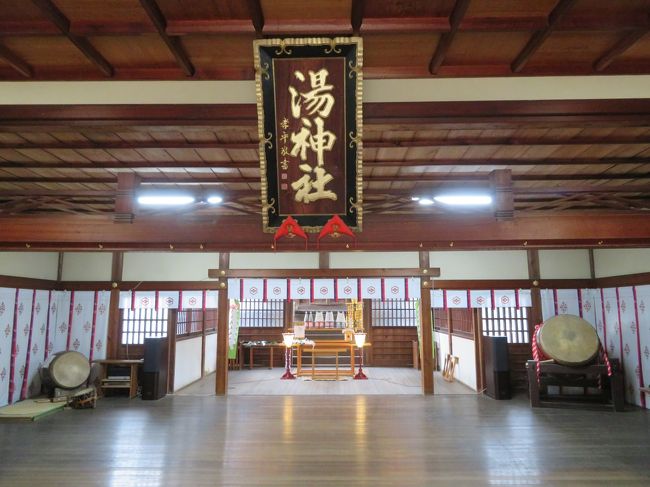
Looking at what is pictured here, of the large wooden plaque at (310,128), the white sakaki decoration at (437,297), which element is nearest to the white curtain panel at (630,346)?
the white sakaki decoration at (437,297)

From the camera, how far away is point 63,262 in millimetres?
9094

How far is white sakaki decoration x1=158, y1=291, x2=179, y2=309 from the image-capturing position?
8.98 m

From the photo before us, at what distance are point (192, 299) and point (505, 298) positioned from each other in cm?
664

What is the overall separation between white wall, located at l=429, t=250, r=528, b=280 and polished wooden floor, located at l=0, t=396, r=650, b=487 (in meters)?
2.60

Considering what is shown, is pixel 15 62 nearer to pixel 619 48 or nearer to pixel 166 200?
pixel 166 200

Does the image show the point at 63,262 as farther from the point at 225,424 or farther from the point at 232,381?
the point at 225,424

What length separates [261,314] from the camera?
43.9 feet

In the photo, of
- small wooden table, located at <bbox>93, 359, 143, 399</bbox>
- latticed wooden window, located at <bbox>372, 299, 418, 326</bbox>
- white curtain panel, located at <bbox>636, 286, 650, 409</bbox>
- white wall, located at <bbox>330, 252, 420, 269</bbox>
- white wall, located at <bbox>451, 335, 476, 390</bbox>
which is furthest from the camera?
latticed wooden window, located at <bbox>372, 299, 418, 326</bbox>

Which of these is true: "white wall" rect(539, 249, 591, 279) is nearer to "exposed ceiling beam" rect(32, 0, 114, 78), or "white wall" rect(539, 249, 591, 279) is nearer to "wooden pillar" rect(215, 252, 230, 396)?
"wooden pillar" rect(215, 252, 230, 396)

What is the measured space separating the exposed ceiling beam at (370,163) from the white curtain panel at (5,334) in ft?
12.4

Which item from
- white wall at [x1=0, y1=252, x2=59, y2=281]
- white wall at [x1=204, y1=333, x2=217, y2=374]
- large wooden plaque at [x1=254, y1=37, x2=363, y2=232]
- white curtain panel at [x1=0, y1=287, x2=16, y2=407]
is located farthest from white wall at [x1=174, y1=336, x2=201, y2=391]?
large wooden plaque at [x1=254, y1=37, x2=363, y2=232]

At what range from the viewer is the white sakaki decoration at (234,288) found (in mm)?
9047

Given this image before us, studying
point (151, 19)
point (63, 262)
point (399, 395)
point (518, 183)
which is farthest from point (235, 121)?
point (63, 262)

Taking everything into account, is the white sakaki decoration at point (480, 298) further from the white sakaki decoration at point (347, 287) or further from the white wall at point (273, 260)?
the white wall at point (273, 260)
